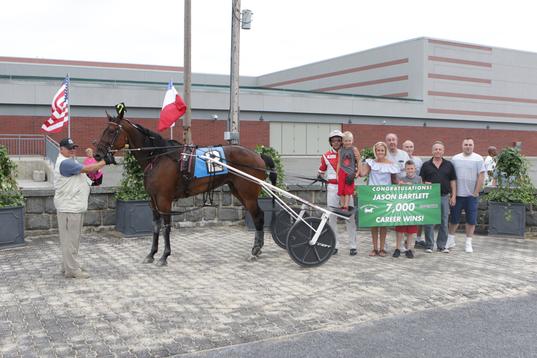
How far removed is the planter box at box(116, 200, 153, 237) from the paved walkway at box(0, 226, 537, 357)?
2.52 feet

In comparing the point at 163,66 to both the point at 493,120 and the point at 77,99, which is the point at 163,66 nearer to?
the point at 77,99

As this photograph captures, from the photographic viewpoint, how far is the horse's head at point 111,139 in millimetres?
7371

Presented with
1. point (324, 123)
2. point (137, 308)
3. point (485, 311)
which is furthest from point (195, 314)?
point (324, 123)

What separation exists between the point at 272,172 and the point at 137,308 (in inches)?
148

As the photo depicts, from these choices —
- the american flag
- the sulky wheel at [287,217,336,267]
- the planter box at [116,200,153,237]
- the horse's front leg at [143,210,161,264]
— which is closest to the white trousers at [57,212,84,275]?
the horse's front leg at [143,210,161,264]

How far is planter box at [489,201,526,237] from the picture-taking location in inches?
416

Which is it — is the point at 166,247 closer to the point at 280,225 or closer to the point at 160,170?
the point at 160,170

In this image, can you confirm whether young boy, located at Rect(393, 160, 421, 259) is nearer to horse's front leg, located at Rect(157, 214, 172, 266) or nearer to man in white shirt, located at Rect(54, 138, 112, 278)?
horse's front leg, located at Rect(157, 214, 172, 266)

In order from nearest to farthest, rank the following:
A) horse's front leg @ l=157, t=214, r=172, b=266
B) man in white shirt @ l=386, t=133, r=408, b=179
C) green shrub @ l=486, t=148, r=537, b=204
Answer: horse's front leg @ l=157, t=214, r=172, b=266, man in white shirt @ l=386, t=133, r=408, b=179, green shrub @ l=486, t=148, r=537, b=204

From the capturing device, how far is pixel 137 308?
5.68 meters

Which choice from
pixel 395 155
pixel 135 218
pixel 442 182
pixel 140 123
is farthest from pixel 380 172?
pixel 140 123

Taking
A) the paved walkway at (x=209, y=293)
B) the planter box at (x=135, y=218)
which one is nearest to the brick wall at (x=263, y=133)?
the planter box at (x=135, y=218)

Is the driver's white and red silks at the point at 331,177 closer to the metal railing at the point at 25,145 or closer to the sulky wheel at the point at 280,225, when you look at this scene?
the sulky wheel at the point at 280,225

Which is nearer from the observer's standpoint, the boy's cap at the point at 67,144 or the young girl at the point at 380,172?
the boy's cap at the point at 67,144
